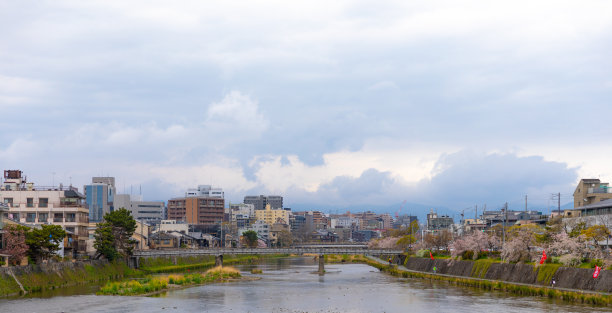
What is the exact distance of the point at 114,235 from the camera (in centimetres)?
9244

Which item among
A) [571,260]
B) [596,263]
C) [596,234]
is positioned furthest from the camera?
[596,234]

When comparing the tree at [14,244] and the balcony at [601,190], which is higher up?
the balcony at [601,190]

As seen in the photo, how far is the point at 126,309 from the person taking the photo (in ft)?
178

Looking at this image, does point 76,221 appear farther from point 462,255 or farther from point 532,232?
point 532,232

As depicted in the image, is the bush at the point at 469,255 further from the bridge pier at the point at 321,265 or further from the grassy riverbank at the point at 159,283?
the grassy riverbank at the point at 159,283

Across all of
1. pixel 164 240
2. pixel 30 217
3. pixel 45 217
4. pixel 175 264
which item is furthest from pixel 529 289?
pixel 164 240

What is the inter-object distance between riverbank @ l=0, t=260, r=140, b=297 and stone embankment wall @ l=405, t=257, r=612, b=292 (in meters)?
43.8

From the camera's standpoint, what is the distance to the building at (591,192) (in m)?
101

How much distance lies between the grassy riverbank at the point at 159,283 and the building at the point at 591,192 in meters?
56.0

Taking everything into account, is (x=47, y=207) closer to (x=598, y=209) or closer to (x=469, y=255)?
(x=469, y=255)

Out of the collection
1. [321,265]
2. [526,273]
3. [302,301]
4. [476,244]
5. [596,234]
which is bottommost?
[321,265]

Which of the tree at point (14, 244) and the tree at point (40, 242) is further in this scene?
the tree at point (40, 242)

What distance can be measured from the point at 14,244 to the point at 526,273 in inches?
1994

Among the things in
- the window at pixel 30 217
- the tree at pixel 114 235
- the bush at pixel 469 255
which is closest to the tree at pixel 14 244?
the tree at pixel 114 235
